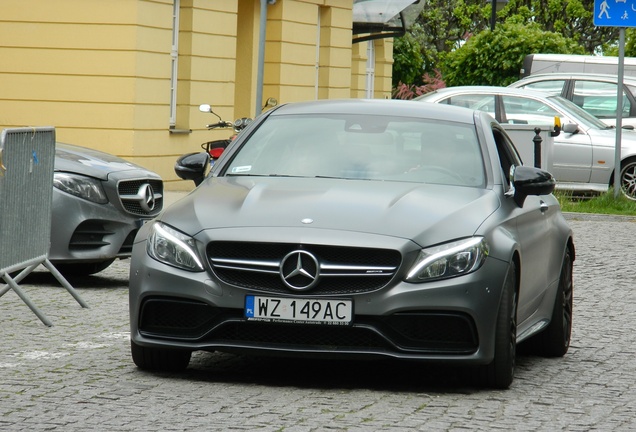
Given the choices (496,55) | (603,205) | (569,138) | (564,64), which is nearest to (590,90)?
(569,138)

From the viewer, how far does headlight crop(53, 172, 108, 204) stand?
11.2 metres

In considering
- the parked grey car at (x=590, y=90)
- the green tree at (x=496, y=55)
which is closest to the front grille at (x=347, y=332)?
the parked grey car at (x=590, y=90)

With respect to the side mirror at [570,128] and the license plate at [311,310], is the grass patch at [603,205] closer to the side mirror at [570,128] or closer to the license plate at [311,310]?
the side mirror at [570,128]

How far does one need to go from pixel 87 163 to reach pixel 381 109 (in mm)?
3613

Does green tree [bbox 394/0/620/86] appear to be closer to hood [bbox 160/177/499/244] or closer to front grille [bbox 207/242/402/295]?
hood [bbox 160/177/499/244]

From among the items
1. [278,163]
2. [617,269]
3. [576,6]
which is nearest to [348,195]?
[278,163]

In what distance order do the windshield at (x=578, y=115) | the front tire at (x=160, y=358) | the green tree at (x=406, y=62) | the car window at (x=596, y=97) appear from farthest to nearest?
the green tree at (x=406, y=62)
the car window at (x=596, y=97)
the windshield at (x=578, y=115)
the front tire at (x=160, y=358)

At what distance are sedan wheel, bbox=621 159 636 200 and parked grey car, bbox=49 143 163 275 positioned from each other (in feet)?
38.2

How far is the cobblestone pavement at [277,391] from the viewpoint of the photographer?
6.30 meters

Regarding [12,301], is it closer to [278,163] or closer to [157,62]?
[278,163]

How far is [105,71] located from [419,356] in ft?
52.0

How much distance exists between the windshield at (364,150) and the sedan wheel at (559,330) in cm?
110

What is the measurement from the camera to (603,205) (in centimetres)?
2097

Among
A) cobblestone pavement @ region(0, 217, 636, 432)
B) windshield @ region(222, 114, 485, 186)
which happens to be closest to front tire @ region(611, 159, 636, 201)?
cobblestone pavement @ region(0, 217, 636, 432)
